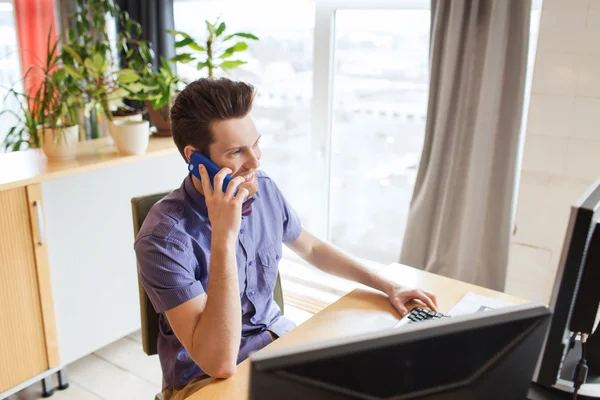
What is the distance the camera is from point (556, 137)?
1.92 metres

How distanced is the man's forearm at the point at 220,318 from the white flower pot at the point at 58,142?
1274mm

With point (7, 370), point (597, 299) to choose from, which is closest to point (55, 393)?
point (7, 370)

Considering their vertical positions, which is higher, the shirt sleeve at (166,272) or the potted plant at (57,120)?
the potted plant at (57,120)

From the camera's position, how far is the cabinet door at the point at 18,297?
6.38 feet

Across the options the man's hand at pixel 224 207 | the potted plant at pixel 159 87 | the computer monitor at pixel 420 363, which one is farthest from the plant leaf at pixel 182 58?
the computer monitor at pixel 420 363

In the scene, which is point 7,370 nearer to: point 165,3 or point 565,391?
point 565,391

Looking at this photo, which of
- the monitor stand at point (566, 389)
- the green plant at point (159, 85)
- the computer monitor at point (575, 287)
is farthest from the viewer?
the green plant at point (159, 85)

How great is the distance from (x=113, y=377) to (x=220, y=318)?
1.46 metres

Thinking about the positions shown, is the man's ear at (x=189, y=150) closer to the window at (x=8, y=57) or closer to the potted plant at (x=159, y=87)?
the potted plant at (x=159, y=87)

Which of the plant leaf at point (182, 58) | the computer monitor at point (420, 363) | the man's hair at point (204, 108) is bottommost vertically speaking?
the computer monitor at point (420, 363)

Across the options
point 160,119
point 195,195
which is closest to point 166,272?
point 195,195

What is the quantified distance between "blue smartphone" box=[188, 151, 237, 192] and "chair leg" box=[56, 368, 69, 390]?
144cm

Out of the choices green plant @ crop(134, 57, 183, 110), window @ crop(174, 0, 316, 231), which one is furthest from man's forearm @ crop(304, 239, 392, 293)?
window @ crop(174, 0, 316, 231)

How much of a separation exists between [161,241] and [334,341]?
2.37ft
